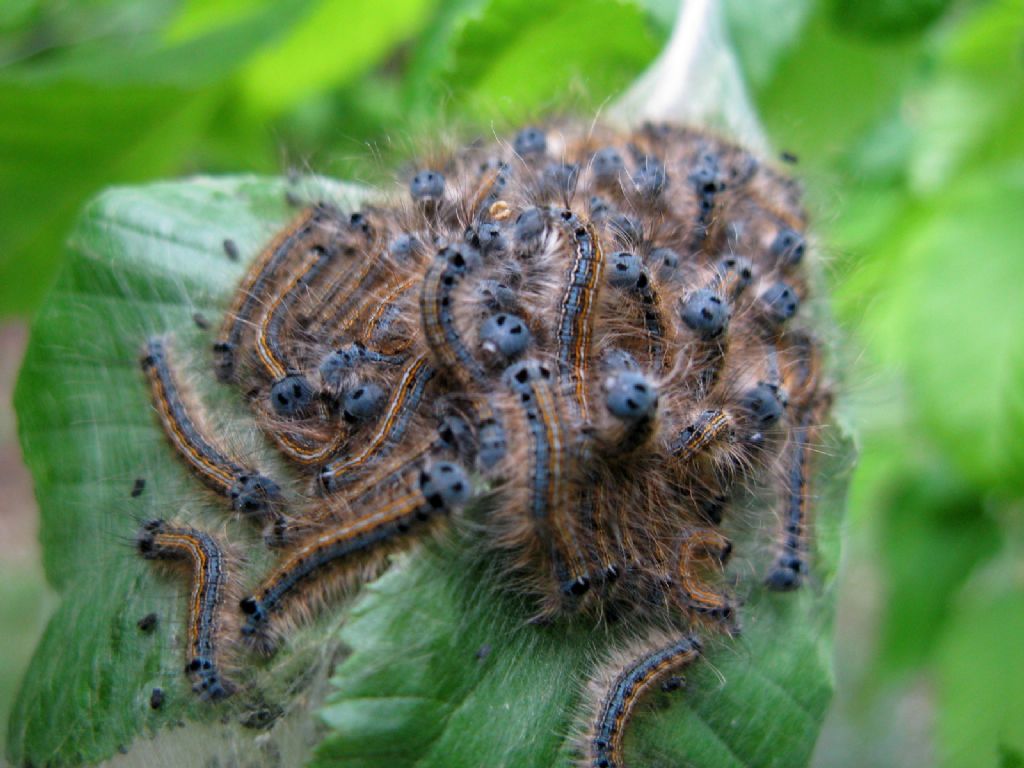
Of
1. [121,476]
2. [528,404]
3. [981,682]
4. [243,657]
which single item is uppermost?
[528,404]

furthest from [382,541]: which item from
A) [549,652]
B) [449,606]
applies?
[549,652]

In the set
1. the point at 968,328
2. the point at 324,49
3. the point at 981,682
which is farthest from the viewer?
the point at 324,49

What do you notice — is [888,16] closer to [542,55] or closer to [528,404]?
[542,55]

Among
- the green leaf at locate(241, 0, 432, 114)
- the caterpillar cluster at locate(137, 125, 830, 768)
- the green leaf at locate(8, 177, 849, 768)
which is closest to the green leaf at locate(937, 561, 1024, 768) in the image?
the green leaf at locate(8, 177, 849, 768)

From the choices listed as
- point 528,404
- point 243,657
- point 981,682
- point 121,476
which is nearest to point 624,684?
point 528,404

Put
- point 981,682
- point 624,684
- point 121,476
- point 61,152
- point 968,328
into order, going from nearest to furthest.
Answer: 1. point 624,684
2. point 121,476
3. point 968,328
4. point 61,152
5. point 981,682

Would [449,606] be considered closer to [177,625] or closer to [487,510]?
[487,510]

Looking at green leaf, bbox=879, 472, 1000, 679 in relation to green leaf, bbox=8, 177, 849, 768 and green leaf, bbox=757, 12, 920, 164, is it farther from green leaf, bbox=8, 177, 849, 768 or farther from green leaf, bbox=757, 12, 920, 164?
green leaf, bbox=8, 177, 849, 768
